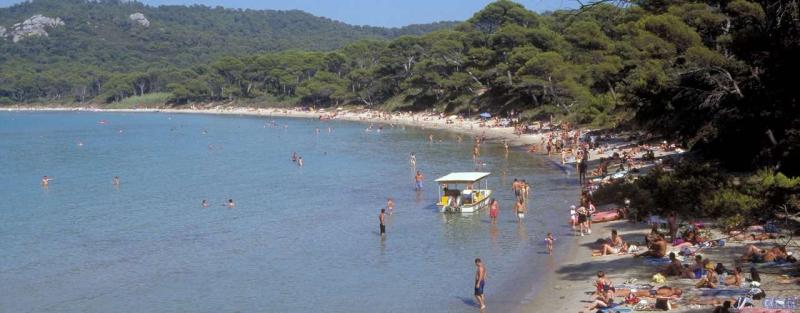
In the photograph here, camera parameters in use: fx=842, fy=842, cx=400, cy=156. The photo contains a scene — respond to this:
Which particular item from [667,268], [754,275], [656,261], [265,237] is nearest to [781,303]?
[754,275]

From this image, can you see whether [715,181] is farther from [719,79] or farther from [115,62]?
[115,62]

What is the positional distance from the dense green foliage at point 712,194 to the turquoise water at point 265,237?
2.44 metres

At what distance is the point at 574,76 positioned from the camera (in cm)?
6134

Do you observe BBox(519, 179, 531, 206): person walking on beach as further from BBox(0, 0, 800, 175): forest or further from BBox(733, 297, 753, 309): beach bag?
BBox(733, 297, 753, 309): beach bag

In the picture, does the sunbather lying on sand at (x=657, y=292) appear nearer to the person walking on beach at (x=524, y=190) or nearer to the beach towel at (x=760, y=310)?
the beach towel at (x=760, y=310)

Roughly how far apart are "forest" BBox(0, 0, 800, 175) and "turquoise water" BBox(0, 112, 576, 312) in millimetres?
5519

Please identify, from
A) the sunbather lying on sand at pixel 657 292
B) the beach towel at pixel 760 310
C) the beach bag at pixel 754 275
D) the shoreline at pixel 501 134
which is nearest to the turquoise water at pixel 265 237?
the shoreline at pixel 501 134

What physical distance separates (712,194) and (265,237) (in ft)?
41.2

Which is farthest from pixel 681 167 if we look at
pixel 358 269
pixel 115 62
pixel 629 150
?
pixel 115 62

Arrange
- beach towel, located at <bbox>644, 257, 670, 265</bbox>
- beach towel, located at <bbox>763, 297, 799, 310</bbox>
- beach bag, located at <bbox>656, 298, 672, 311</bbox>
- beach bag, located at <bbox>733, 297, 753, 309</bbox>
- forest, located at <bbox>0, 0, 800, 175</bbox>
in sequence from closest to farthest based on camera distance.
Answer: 1. beach towel, located at <bbox>763, 297, 799, 310</bbox>
2. beach bag, located at <bbox>733, 297, 753, 309</bbox>
3. beach bag, located at <bbox>656, 298, 672, 311</bbox>
4. beach towel, located at <bbox>644, 257, 670, 265</bbox>
5. forest, located at <bbox>0, 0, 800, 175</bbox>

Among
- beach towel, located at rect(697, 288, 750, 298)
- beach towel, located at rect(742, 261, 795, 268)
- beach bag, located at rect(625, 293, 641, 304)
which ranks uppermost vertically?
beach towel, located at rect(742, 261, 795, 268)

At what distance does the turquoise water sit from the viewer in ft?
59.2

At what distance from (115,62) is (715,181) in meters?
185

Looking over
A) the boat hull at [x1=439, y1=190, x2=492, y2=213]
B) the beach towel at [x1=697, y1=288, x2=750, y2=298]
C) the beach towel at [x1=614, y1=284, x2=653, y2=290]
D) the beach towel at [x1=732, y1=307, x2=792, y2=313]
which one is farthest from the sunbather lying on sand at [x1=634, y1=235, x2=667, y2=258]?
the boat hull at [x1=439, y1=190, x2=492, y2=213]
